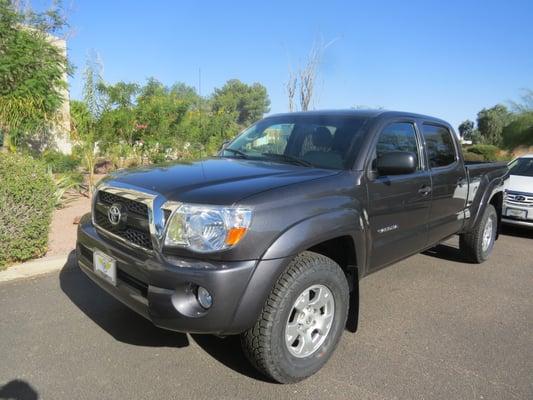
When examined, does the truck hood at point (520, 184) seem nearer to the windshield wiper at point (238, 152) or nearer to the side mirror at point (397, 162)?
the side mirror at point (397, 162)

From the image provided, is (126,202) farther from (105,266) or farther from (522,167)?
(522,167)

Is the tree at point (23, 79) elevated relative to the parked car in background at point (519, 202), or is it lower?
elevated

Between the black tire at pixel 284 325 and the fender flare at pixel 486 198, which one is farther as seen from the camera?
the fender flare at pixel 486 198

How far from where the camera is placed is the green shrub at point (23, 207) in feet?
14.5

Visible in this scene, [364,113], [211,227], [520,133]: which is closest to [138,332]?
[211,227]

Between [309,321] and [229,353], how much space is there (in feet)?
2.37

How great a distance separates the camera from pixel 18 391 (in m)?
2.66

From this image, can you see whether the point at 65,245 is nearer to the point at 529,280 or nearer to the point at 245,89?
the point at 529,280

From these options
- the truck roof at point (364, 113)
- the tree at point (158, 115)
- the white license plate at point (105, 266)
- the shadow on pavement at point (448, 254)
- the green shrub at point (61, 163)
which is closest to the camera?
the white license plate at point (105, 266)

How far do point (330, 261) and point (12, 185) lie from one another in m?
3.40

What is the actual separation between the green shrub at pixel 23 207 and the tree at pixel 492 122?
163ft

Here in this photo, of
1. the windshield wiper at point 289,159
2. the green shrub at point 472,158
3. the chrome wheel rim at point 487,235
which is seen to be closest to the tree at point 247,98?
the green shrub at point 472,158

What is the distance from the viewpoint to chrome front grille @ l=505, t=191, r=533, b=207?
23.7ft

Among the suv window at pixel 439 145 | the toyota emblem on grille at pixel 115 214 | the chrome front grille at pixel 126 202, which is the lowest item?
the toyota emblem on grille at pixel 115 214
